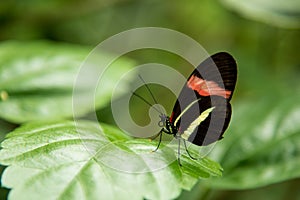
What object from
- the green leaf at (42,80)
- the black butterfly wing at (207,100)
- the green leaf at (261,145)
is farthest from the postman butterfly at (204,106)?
the green leaf at (42,80)

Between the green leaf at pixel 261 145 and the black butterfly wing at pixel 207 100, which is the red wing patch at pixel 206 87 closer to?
the black butterfly wing at pixel 207 100

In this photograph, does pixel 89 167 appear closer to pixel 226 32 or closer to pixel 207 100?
pixel 207 100

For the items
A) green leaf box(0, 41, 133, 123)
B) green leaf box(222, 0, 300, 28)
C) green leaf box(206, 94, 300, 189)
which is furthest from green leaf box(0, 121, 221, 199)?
green leaf box(222, 0, 300, 28)

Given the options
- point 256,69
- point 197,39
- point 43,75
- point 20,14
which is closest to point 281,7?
point 256,69

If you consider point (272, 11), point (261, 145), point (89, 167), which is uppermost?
point (89, 167)

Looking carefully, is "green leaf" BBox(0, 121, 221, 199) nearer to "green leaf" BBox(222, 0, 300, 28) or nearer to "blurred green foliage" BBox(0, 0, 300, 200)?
"blurred green foliage" BBox(0, 0, 300, 200)

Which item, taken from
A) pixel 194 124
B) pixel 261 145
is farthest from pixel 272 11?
pixel 194 124
